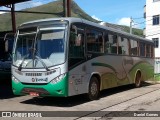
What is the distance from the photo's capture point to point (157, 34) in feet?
183

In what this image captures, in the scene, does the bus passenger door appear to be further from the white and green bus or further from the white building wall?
the white building wall

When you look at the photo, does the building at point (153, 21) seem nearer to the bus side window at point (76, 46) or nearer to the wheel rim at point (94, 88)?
the wheel rim at point (94, 88)

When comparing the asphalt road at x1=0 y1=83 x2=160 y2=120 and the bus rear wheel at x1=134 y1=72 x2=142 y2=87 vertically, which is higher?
the bus rear wheel at x1=134 y1=72 x2=142 y2=87

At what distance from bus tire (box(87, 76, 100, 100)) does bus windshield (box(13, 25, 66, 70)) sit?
7.33ft

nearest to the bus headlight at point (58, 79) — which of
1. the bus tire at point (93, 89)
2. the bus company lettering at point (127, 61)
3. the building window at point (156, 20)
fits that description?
the bus tire at point (93, 89)

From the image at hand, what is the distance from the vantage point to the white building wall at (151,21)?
55.9 meters

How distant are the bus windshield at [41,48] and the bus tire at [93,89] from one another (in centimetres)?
223

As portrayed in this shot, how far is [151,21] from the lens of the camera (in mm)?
57312

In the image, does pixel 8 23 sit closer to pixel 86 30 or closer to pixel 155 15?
pixel 155 15

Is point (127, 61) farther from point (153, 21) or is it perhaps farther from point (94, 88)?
point (153, 21)

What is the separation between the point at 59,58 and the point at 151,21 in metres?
47.8

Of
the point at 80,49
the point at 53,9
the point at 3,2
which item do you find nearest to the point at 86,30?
the point at 80,49

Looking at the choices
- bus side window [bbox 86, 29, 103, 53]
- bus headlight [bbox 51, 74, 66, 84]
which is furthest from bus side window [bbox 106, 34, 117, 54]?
bus headlight [bbox 51, 74, 66, 84]

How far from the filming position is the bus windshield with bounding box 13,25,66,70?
11.6 meters
